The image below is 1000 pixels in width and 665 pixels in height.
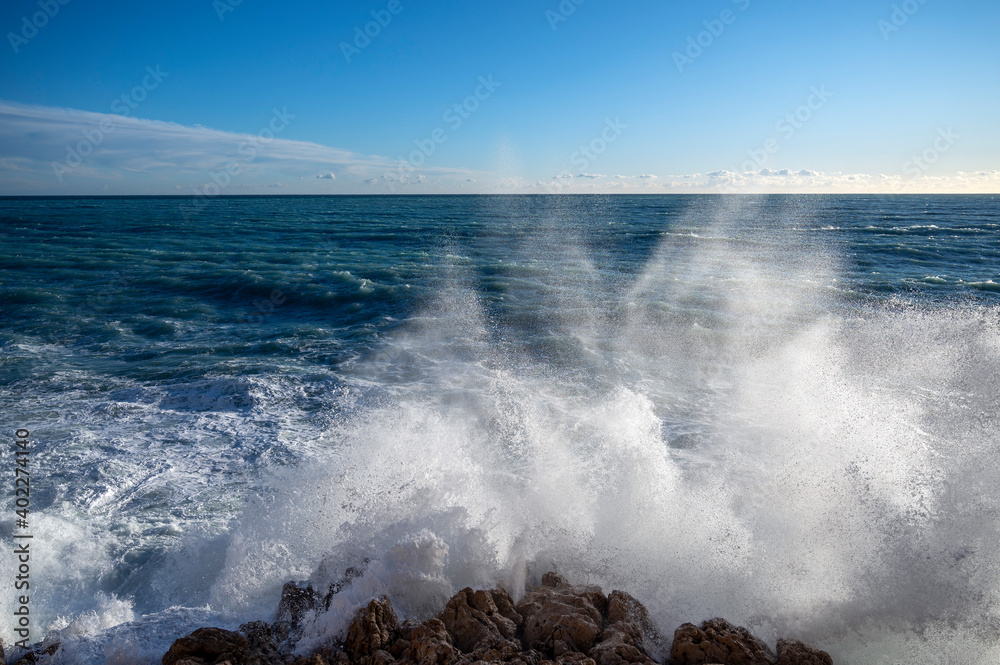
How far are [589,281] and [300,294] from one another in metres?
11.6

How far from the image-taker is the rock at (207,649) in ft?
13.7

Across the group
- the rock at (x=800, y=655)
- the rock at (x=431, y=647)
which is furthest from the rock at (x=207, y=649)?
the rock at (x=800, y=655)

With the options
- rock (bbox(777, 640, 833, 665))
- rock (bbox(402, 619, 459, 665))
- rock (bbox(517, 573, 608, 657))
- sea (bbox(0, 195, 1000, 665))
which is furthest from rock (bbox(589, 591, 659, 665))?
rock (bbox(402, 619, 459, 665))

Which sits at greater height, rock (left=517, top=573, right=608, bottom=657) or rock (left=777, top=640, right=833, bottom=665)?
rock (left=517, top=573, right=608, bottom=657)

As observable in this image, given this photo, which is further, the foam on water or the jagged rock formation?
the foam on water

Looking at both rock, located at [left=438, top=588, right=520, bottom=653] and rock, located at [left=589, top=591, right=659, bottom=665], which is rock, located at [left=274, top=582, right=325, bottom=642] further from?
rock, located at [left=589, top=591, right=659, bottom=665]

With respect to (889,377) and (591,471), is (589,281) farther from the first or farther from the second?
(591,471)

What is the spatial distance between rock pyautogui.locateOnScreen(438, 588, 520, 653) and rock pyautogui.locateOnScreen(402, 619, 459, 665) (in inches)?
7.1

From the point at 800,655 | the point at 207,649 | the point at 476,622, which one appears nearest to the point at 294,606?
the point at 207,649

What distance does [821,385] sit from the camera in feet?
34.6

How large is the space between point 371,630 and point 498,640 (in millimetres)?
1068

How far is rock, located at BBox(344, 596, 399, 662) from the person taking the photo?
435cm

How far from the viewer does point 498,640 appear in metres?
4.35

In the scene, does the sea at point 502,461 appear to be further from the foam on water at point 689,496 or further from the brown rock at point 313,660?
the brown rock at point 313,660
